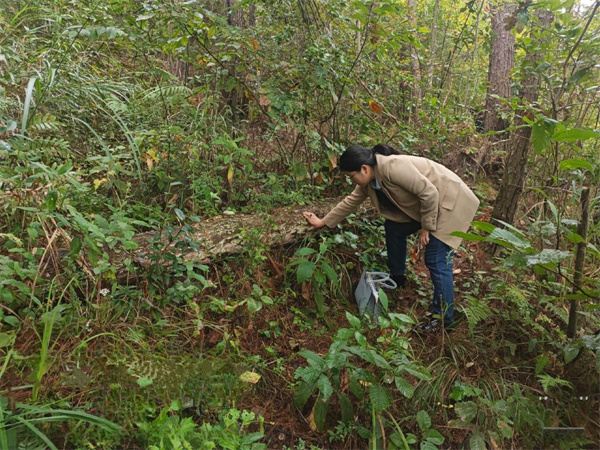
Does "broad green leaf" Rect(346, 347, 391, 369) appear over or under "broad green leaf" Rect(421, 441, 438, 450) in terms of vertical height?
over

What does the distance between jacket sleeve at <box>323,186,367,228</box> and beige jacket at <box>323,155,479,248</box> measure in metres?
0.08

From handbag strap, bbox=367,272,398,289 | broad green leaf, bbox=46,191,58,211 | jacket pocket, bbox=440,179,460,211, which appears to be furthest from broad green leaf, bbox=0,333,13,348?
jacket pocket, bbox=440,179,460,211

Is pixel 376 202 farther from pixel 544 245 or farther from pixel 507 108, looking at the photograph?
pixel 507 108

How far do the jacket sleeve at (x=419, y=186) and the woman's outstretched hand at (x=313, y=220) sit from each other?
2.36 feet

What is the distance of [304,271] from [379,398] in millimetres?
1080

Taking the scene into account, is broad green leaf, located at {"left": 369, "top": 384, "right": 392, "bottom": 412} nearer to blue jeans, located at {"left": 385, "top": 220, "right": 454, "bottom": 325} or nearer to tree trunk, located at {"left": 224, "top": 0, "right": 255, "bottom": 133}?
blue jeans, located at {"left": 385, "top": 220, "right": 454, "bottom": 325}

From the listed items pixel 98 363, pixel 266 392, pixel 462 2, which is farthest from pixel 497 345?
pixel 462 2

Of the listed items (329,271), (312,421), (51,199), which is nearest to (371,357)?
(312,421)

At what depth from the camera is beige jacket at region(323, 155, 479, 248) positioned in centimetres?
299

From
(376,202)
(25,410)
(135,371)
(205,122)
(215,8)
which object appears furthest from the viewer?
(215,8)

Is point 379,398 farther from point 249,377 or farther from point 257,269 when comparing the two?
point 257,269

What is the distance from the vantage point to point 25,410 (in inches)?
69.2

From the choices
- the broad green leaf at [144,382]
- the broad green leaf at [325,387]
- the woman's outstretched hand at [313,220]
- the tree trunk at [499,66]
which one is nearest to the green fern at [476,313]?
the broad green leaf at [325,387]

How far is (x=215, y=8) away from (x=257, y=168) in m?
2.71
